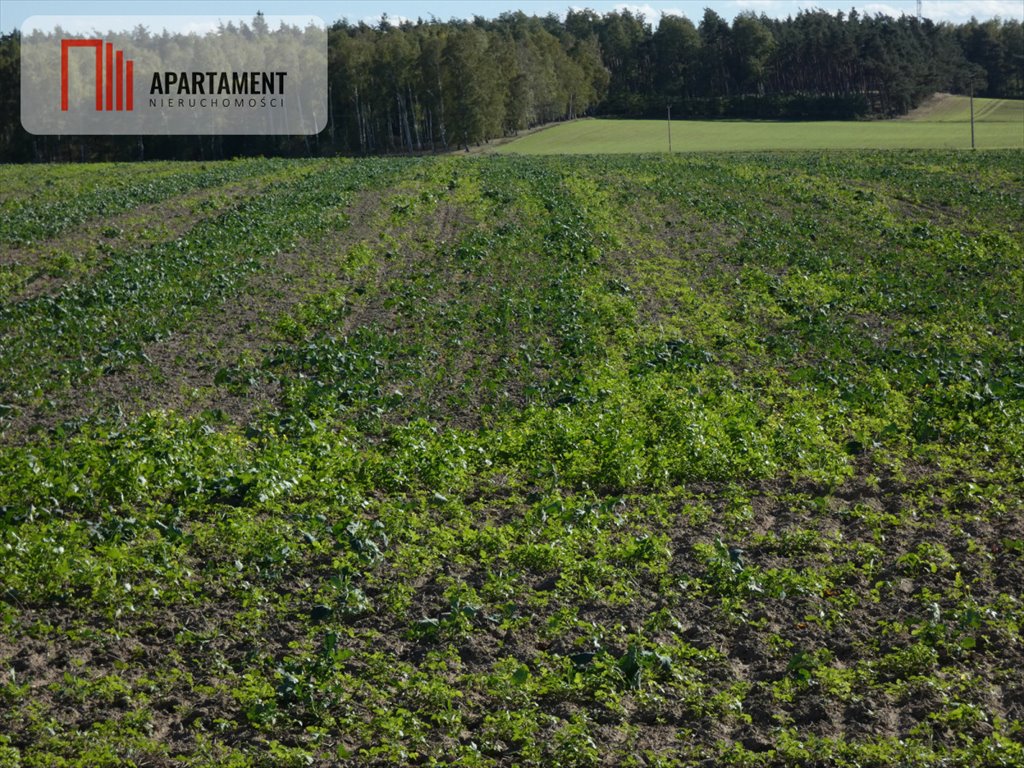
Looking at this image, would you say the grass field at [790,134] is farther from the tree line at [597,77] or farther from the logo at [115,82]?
the logo at [115,82]

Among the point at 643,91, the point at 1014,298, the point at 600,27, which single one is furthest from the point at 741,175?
the point at 600,27

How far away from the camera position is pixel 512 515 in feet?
34.9

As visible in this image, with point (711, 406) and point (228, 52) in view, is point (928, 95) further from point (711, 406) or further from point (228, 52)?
point (711, 406)

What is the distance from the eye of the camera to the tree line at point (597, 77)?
8738cm

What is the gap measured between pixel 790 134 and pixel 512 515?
7423 centimetres

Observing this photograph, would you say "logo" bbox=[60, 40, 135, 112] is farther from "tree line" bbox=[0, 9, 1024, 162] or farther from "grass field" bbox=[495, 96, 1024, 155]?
"grass field" bbox=[495, 96, 1024, 155]

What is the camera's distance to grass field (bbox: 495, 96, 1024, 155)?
6694 cm

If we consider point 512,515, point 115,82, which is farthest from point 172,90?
point 512,515

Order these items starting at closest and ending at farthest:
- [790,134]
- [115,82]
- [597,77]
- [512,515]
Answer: [512,515] < [790,134] < [115,82] < [597,77]

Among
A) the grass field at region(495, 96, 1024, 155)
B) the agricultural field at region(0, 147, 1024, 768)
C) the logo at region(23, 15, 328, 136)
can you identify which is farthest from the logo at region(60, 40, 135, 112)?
the agricultural field at region(0, 147, 1024, 768)

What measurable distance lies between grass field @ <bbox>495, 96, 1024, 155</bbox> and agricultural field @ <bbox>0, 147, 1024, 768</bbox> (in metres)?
47.0

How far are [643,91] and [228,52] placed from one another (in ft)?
169

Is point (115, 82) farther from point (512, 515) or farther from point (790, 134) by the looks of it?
point (512, 515)

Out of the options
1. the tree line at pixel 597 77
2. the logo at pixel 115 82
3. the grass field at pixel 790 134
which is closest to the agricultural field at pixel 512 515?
the grass field at pixel 790 134
